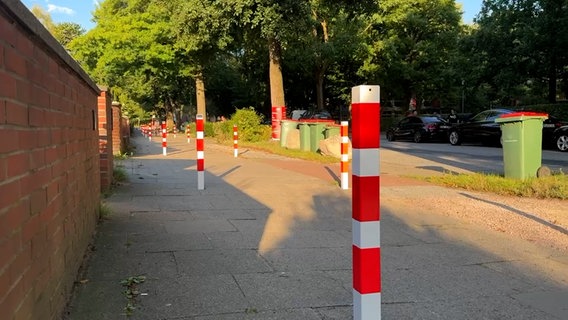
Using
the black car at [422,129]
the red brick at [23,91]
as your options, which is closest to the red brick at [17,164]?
the red brick at [23,91]

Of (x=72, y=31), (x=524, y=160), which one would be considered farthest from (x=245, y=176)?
(x=72, y=31)

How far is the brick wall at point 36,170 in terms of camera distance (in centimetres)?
220

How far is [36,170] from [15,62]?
2.09 ft

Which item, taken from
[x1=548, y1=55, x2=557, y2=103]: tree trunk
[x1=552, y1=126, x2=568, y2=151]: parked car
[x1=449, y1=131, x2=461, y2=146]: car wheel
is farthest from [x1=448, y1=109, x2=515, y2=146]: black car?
[x1=548, y1=55, x2=557, y2=103]: tree trunk

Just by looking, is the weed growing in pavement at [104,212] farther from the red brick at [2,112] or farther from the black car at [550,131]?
the black car at [550,131]

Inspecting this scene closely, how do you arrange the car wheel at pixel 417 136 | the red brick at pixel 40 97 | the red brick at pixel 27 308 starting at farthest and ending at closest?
the car wheel at pixel 417 136 < the red brick at pixel 40 97 < the red brick at pixel 27 308

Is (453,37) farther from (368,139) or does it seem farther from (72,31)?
(72,31)

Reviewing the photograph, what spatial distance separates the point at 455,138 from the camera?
2366 cm

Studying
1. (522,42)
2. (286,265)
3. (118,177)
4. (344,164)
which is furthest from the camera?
(522,42)

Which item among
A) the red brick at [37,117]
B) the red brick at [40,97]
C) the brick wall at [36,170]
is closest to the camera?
the brick wall at [36,170]

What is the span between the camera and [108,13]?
A: 5528 centimetres

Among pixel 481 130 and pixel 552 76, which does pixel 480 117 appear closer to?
pixel 481 130

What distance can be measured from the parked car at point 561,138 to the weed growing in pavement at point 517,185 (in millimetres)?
10105

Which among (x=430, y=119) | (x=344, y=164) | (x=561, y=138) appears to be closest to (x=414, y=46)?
(x=430, y=119)
